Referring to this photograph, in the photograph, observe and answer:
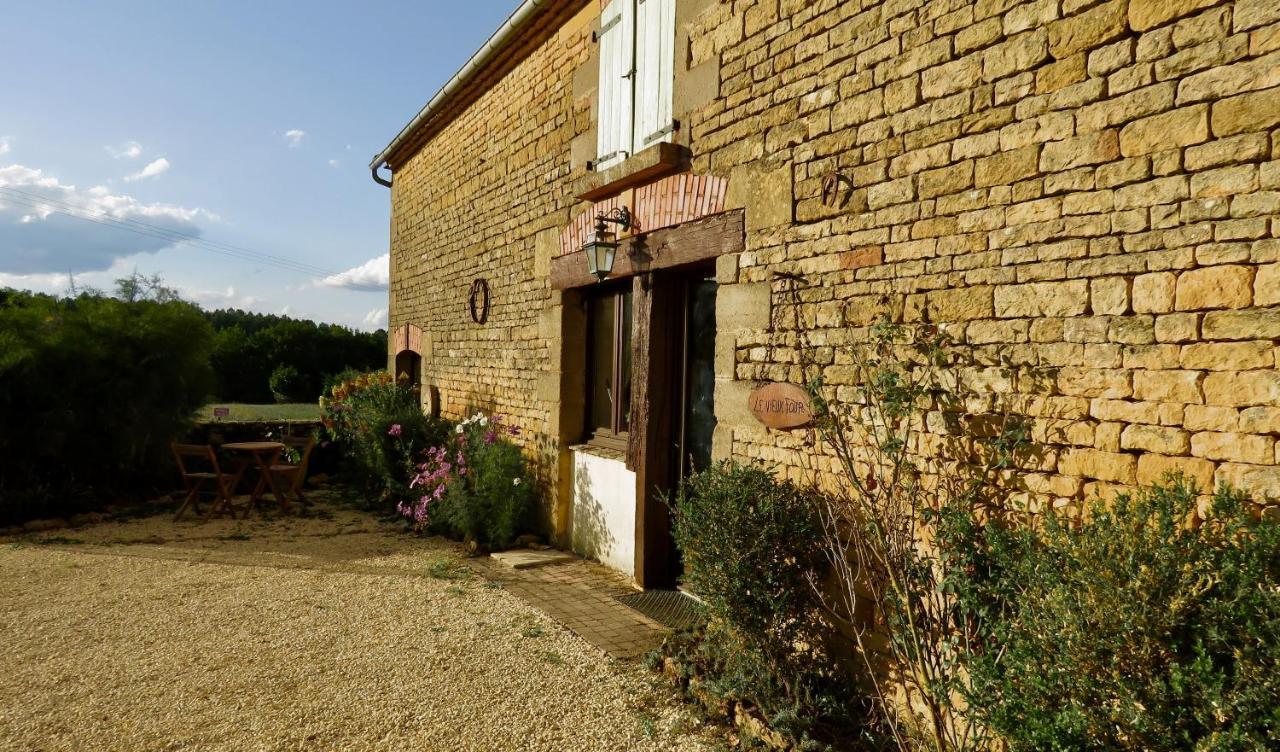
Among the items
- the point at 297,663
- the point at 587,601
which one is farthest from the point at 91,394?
the point at 587,601

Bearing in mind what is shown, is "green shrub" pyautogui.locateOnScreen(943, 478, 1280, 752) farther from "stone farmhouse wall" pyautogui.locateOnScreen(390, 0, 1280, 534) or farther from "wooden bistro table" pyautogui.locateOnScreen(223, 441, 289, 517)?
"wooden bistro table" pyautogui.locateOnScreen(223, 441, 289, 517)

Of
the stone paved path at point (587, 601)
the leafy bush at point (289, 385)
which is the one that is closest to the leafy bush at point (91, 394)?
the stone paved path at point (587, 601)

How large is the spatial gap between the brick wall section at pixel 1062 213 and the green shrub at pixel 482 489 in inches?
117

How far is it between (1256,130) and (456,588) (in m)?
4.83

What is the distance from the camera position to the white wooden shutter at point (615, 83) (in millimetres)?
5363

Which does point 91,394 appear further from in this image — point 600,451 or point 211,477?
point 600,451

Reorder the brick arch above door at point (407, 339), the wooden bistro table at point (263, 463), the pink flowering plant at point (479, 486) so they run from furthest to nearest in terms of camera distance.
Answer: the brick arch above door at point (407, 339) → the wooden bistro table at point (263, 463) → the pink flowering plant at point (479, 486)

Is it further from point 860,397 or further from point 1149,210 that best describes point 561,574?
point 1149,210

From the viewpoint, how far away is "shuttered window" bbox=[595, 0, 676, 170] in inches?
197

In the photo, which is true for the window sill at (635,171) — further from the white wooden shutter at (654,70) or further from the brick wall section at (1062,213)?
the brick wall section at (1062,213)

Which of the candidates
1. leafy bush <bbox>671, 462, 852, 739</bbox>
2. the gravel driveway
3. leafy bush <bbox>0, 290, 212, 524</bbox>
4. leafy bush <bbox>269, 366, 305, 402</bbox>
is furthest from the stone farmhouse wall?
leafy bush <bbox>269, 366, 305, 402</bbox>

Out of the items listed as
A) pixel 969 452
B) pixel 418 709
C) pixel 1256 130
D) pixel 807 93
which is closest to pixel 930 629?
pixel 969 452

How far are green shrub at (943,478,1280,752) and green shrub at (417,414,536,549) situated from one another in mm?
4436

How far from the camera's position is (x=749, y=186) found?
4191 millimetres
